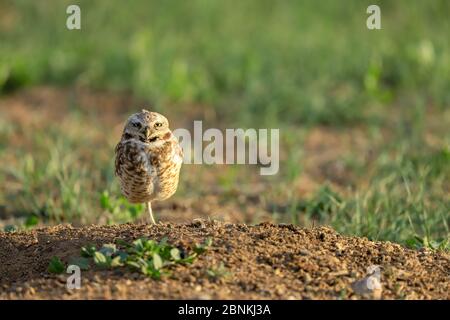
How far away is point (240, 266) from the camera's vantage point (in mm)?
4383

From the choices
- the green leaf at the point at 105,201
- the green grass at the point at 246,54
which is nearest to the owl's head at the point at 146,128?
the green leaf at the point at 105,201

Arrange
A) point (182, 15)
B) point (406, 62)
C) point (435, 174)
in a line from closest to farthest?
point (435, 174), point (406, 62), point (182, 15)

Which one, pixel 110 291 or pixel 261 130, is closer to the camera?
pixel 110 291

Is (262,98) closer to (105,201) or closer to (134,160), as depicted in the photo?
(105,201)

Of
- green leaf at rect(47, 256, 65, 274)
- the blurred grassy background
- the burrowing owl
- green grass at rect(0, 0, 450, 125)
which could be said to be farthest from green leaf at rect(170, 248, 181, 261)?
green grass at rect(0, 0, 450, 125)

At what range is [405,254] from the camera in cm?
480

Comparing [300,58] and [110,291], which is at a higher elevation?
[300,58]

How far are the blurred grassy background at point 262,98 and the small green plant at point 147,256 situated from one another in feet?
5.71

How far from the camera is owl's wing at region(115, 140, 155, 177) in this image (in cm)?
544

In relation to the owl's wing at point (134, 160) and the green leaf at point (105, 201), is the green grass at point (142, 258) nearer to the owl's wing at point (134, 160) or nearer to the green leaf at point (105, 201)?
the owl's wing at point (134, 160)

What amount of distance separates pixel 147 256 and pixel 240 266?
0.45 metres

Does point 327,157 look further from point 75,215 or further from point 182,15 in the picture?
point 182,15
